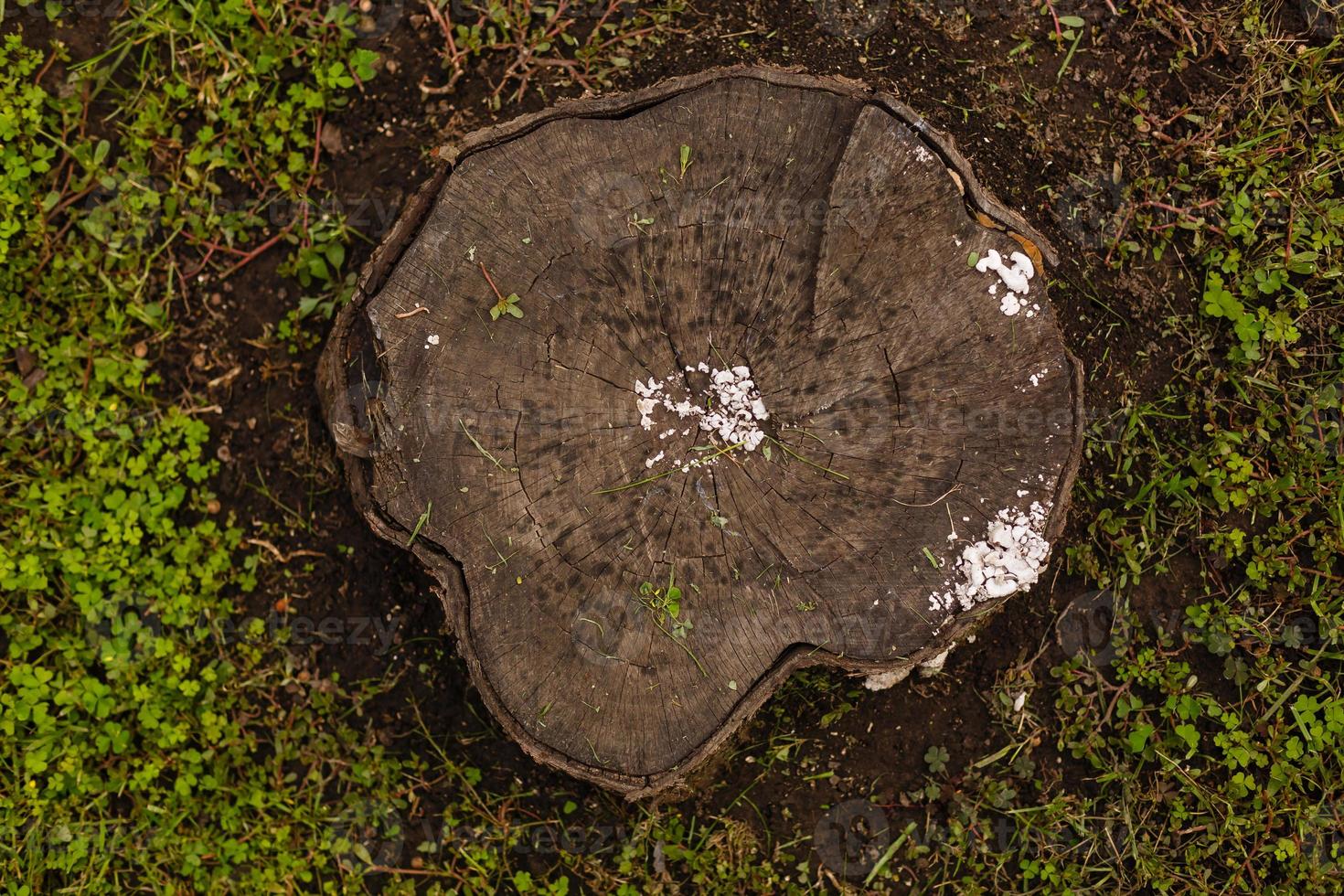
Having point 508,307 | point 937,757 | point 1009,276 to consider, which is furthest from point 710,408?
point 937,757

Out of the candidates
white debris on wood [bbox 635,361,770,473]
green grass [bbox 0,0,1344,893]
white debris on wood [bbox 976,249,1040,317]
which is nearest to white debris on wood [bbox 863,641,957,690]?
green grass [bbox 0,0,1344,893]

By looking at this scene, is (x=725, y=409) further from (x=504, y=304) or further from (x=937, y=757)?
(x=937, y=757)

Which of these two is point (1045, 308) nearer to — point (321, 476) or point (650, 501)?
point (650, 501)

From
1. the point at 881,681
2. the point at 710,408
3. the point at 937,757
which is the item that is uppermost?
the point at 710,408

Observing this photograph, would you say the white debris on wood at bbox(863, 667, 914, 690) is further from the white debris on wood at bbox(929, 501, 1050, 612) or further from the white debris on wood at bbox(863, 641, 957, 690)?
the white debris on wood at bbox(929, 501, 1050, 612)

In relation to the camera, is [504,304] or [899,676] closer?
[504,304]
